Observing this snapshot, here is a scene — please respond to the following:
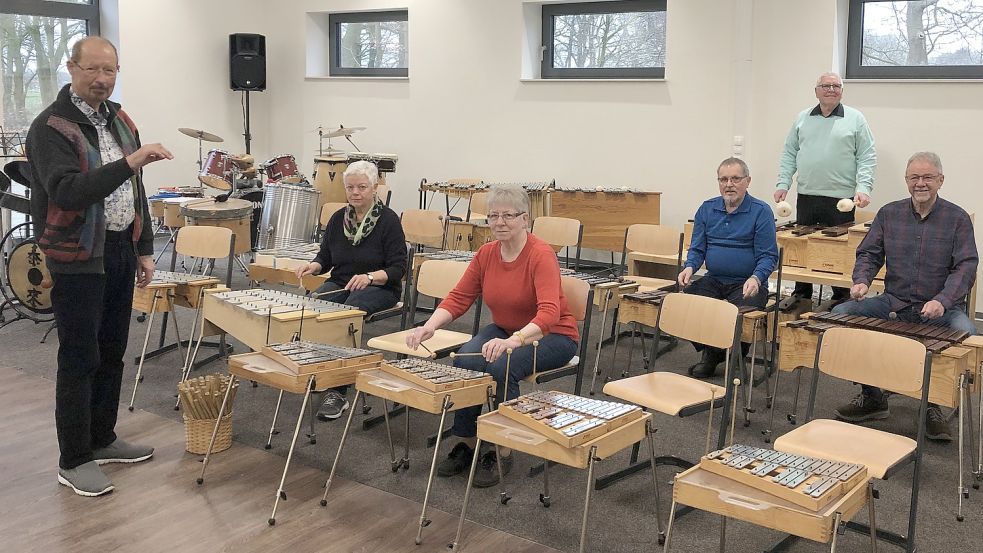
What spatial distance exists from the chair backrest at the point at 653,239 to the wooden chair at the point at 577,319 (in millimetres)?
2046

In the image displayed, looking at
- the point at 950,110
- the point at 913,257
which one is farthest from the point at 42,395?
the point at 950,110

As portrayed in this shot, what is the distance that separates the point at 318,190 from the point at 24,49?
145 inches

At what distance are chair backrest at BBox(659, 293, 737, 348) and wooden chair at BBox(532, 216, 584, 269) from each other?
2.45 metres

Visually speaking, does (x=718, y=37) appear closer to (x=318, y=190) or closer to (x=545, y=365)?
(x=318, y=190)

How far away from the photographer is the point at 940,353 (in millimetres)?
3787

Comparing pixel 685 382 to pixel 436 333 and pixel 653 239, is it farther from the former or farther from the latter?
pixel 653 239

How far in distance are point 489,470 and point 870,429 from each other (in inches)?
60.7

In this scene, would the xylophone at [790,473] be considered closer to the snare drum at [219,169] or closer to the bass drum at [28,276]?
the bass drum at [28,276]

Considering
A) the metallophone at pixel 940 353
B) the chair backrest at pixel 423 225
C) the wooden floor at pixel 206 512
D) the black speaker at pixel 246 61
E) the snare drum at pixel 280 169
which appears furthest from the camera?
the black speaker at pixel 246 61

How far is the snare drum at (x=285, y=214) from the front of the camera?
8.38 m

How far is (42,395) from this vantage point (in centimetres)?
510

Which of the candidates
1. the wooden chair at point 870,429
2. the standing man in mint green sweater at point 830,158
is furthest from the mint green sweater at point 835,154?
the wooden chair at point 870,429

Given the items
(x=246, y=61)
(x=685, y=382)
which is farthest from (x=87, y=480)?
(x=246, y=61)

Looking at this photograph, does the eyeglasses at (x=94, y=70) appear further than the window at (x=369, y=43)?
No
